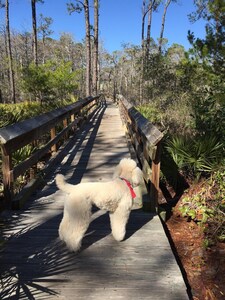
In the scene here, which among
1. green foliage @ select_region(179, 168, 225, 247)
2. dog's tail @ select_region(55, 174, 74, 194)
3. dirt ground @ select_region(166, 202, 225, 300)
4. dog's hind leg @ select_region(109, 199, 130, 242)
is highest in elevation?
dog's tail @ select_region(55, 174, 74, 194)

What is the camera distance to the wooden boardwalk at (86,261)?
242 cm

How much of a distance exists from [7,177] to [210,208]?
123 inches

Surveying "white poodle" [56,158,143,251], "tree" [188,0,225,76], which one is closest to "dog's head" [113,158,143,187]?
"white poodle" [56,158,143,251]

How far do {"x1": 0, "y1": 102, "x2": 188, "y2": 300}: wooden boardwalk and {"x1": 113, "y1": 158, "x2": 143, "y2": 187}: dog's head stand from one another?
74 cm

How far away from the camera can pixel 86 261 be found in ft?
9.32

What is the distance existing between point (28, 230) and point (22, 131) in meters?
1.36

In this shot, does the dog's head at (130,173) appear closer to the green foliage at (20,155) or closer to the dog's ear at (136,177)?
the dog's ear at (136,177)

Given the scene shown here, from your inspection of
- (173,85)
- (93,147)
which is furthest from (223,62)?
(173,85)

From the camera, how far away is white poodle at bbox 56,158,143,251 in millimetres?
2824

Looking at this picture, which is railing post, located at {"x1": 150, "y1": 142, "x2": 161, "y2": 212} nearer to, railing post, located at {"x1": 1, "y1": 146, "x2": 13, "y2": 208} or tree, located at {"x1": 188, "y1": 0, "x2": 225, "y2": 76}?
railing post, located at {"x1": 1, "y1": 146, "x2": 13, "y2": 208}

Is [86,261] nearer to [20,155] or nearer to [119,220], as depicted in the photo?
[119,220]

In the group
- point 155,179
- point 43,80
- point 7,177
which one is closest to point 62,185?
point 7,177

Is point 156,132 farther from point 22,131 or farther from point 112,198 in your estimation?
point 22,131

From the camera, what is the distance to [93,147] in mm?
7992
